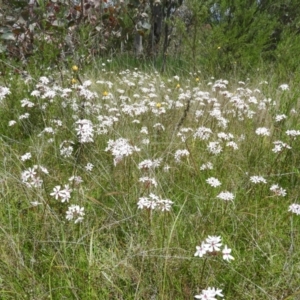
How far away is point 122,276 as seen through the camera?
1.29 meters

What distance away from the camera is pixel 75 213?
150 cm

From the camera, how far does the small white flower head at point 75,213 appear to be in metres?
1.42

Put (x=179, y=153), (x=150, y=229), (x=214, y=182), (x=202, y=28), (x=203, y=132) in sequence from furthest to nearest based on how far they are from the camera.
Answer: (x=202, y=28)
(x=203, y=132)
(x=179, y=153)
(x=214, y=182)
(x=150, y=229)

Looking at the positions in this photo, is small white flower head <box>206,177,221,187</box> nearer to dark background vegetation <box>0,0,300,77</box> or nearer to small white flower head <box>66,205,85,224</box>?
small white flower head <box>66,205,85,224</box>

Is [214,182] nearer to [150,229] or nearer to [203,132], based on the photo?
[150,229]

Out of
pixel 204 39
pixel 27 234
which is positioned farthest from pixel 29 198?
pixel 204 39

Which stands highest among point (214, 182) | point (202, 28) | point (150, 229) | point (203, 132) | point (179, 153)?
point (202, 28)

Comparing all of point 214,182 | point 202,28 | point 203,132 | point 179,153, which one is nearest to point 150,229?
point 214,182

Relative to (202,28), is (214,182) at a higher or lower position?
lower

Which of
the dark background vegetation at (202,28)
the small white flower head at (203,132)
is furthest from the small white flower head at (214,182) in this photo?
the dark background vegetation at (202,28)

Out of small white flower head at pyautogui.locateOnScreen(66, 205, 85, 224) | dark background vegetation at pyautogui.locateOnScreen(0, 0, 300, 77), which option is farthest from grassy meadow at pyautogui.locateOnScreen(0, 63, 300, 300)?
dark background vegetation at pyautogui.locateOnScreen(0, 0, 300, 77)

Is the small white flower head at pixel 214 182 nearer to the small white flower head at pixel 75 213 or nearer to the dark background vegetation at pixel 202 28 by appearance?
the small white flower head at pixel 75 213

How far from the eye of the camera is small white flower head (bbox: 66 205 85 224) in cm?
142

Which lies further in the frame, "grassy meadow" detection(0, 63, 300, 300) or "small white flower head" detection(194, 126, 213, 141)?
"small white flower head" detection(194, 126, 213, 141)
